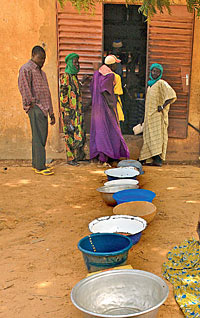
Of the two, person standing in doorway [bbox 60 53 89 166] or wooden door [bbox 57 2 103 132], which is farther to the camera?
wooden door [bbox 57 2 103 132]

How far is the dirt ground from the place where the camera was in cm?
225

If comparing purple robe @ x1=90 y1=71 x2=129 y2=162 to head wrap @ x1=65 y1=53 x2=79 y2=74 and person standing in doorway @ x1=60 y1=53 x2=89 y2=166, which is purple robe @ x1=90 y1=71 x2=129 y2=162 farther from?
head wrap @ x1=65 y1=53 x2=79 y2=74

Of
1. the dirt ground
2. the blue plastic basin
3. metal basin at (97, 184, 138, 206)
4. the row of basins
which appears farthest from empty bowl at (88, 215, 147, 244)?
metal basin at (97, 184, 138, 206)

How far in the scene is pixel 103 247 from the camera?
99.3 inches

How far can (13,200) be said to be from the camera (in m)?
4.26

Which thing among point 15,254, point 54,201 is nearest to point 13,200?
point 54,201

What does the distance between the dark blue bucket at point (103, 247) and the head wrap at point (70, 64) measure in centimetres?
394

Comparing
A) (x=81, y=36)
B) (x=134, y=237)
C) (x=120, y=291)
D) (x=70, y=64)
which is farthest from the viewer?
(x=81, y=36)

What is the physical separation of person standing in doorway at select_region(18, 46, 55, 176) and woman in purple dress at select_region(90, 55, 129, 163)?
91 cm

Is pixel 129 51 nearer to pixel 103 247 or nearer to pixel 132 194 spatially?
pixel 132 194

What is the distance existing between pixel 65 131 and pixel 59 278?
151 inches

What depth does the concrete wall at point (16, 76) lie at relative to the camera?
6.11m

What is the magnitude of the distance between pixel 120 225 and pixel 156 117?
3562mm

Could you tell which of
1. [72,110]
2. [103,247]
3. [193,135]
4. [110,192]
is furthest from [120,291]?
[193,135]
